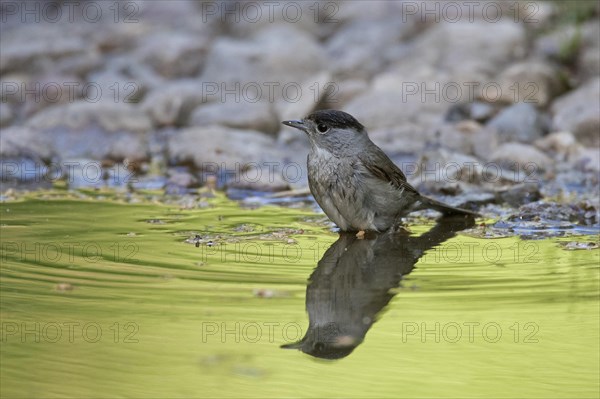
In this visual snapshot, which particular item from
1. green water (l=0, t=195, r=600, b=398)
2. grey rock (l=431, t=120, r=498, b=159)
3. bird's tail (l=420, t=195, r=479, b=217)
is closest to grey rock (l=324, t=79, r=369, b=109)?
grey rock (l=431, t=120, r=498, b=159)

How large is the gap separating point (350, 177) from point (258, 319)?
2247mm

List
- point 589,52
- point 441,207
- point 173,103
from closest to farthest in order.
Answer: point 441,207
point 173,103
point 589,52

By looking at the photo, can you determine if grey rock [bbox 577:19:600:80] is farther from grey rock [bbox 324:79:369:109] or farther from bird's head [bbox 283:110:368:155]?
bird's head [bbox 283:110:368:155]

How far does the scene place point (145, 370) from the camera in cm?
416

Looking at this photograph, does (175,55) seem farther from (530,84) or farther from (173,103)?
(530,84)

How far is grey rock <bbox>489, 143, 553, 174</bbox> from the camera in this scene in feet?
29.9

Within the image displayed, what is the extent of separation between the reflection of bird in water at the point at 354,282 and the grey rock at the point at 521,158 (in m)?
1.80

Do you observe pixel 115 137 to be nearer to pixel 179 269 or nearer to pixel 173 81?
pixel 173 81

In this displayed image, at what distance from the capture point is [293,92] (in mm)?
10914

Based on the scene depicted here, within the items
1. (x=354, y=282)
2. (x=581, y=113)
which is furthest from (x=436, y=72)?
(x=354, y=282)

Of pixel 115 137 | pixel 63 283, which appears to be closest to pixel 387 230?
pixel 63 283

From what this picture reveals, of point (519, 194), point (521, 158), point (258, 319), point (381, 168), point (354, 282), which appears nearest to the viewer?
point (258, 319)

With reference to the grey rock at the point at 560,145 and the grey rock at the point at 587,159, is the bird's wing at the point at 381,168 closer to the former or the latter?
the grey rock at the point at 587,159

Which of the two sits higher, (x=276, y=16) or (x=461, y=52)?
(x=276, y=16)
